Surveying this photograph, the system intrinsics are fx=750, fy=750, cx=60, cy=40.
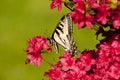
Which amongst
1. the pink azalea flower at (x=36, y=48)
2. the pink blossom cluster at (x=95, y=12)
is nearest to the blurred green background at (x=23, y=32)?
the pink azalea flower at (x=36, y=48)

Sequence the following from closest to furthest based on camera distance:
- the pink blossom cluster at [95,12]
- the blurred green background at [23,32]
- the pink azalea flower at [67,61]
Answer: the pink blossom cluster at [95,12], the pink azalea flower at [67,61], the blurred green background at [23,32]

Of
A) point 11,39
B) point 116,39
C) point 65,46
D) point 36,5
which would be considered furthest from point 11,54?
point 116,39

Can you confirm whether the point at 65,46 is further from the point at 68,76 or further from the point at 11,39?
the point at 11,39

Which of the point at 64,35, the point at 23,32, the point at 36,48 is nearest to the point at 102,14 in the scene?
the point at 36,48

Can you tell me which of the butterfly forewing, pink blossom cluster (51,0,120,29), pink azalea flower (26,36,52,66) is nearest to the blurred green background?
the butterfly forewing

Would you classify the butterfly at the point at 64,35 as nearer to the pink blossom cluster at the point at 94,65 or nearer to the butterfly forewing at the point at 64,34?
the butterfly forewing at the point at 64,34

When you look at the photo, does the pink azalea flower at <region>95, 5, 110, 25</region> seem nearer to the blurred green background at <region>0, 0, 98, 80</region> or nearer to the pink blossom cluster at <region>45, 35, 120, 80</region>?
the pink blossom cluster at <region>45, 35, 120, 80</region>

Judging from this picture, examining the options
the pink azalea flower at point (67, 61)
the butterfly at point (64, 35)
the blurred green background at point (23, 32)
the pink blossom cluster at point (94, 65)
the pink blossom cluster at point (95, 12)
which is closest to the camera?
the pink blossom cluster at point (95, 12)
